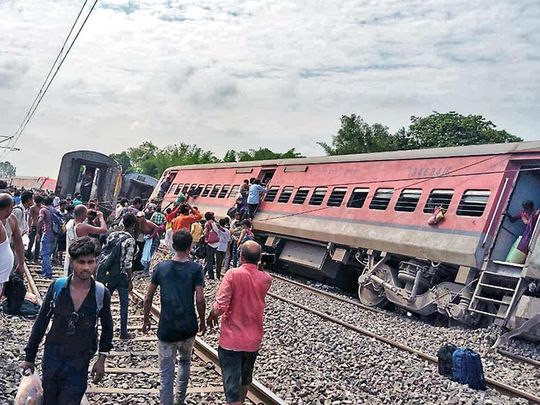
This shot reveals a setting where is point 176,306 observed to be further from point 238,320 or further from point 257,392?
point 257,392

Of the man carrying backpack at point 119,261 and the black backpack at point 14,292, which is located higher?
the man carrying backpack at point 119,261

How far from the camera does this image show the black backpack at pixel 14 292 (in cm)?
754

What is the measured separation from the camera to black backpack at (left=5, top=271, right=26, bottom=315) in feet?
24.8

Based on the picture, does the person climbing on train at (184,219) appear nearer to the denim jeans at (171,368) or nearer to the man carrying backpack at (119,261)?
the man carrying backpack at (119,261)

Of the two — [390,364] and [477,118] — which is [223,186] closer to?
[390,364]

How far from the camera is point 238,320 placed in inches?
192

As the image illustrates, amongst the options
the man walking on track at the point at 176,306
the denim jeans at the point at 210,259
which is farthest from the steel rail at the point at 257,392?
the denim jeans at the point at 210,259

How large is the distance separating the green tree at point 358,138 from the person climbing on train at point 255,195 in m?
31.7

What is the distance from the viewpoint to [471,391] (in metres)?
6.91

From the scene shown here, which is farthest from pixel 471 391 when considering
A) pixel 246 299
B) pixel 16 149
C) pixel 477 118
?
pixel 477 118

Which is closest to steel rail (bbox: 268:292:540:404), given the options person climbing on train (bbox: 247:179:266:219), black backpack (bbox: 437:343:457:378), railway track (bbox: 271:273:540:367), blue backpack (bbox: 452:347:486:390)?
blue backpack (bbox: 452:347:486:390)

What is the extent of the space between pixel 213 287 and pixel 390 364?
571cm

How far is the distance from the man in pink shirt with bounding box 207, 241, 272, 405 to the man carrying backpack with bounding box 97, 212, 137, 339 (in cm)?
300

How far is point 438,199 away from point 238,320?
26.3ft
